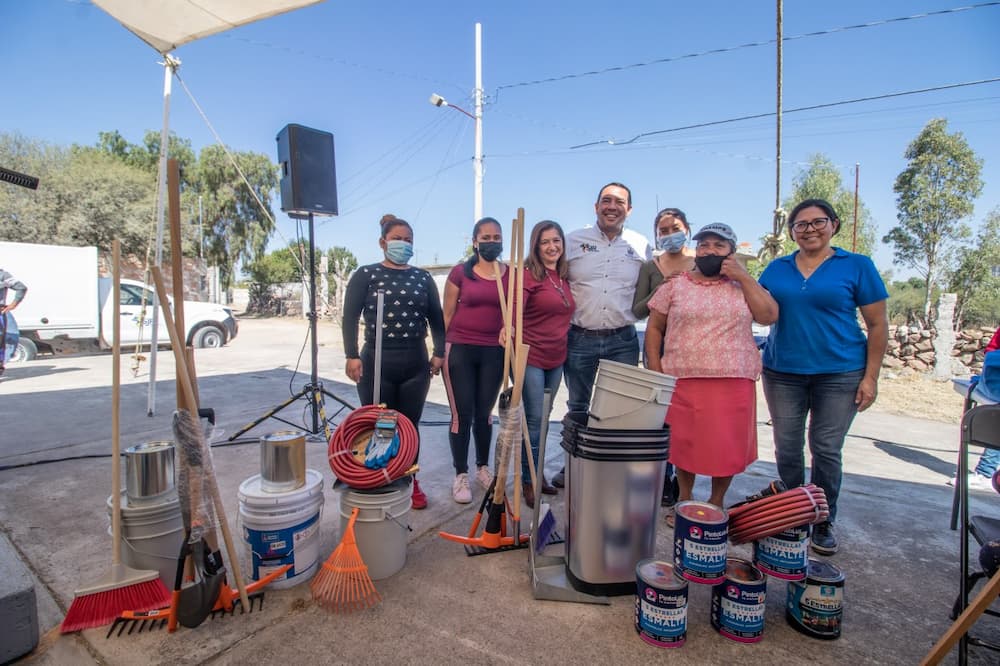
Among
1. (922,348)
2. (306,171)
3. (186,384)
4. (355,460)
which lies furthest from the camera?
(922,348)

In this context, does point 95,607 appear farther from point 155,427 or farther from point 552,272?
point 155,427

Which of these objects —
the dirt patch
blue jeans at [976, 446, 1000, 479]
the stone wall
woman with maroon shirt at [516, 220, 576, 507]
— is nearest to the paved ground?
blue jeans at [976, 446, 1000, 479]

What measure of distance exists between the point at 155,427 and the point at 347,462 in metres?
3.16

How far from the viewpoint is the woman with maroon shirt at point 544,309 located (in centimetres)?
258

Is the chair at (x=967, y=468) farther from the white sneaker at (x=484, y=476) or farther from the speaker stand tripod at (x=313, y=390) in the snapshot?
the speaker stand tripod at (x=313, y=390)

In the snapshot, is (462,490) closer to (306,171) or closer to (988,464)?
(306,171)

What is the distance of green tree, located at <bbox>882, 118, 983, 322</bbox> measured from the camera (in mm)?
17734

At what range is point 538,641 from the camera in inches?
62.0

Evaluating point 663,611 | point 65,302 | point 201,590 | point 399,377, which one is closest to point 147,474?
point 201,590

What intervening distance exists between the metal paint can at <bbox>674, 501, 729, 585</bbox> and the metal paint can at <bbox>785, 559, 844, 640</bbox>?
303mm

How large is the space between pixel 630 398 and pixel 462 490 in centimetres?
134

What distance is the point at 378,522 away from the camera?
1.90 m

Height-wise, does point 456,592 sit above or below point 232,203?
below

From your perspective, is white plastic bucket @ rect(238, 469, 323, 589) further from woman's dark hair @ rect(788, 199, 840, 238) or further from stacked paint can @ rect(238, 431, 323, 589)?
woman's dark hair @ rect(788, 199, 840, 238)
